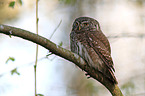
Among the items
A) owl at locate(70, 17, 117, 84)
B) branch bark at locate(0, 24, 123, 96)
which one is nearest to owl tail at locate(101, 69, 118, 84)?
owl at locate(70, 17, 117, 84)

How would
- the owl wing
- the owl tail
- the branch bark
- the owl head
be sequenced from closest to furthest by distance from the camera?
1. the branch bark
2. the owl tail
3. the owl wing
4. the owl head

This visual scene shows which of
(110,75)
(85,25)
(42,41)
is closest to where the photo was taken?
(42,41)

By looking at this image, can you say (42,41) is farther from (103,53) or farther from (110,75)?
(103,53)

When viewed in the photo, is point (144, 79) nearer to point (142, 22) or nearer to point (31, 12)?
point (142, 22)

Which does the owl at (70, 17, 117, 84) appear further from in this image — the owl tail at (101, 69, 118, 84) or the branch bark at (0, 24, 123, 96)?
the branch bark at (0, 24, 123, 96)

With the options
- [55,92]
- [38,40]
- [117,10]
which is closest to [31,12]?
[117,10]

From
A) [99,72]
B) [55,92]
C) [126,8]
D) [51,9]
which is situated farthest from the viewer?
[126,8]

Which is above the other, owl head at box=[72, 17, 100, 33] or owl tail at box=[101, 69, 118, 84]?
owl head at box=[72, 17, 100, 33]

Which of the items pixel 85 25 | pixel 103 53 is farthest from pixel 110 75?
pixel 85 25

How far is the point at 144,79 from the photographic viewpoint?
24.2 ft

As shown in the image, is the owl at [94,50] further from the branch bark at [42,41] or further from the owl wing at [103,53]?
the branch bark at [42,41]

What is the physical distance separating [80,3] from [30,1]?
1.76 metres

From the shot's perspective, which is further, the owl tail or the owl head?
the owl head

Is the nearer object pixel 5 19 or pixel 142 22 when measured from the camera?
pixel 142 22
